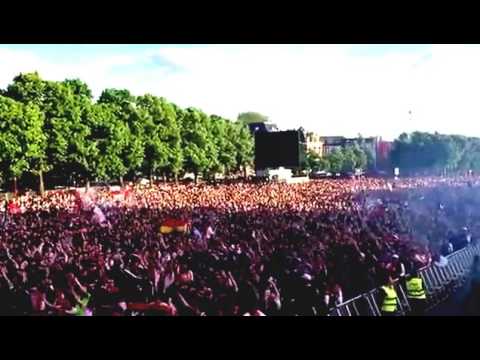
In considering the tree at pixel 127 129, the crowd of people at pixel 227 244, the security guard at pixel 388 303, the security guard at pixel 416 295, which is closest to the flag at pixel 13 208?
the crowd of people at pixel 227 244

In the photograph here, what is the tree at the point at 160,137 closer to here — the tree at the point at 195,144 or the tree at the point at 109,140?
the tree at the point at 195,144

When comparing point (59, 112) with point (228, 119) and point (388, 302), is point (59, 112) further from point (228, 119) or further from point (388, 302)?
point (388, 302)

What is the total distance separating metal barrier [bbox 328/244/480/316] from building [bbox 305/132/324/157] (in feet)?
5.91

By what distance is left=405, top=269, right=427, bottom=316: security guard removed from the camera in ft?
27.9

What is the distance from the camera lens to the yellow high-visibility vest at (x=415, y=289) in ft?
28.0

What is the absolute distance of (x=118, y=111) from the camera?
35.2 ft

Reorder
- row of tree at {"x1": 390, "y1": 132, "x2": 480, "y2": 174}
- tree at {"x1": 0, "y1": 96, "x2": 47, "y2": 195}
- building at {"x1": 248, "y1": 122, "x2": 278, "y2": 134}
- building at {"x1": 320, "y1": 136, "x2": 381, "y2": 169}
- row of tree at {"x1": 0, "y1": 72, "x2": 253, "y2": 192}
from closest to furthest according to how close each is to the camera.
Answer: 1. row of tree at {"x1": 390, "y1": 132, "x2": 480, "y2": 174}
2. building at {"x1": 248, "y1": 122, "x2": 278, "y2": 134}
3. building at {"x1": 320, "y1": 136, "x2": 381, "y2": 169}
4. row of tree at {"x1": 0, "y1": 72, "x2": 253, "y2": 192}
5. tree at {"x1": 0, "y1": 96, "x2": 47, "y2": 195}

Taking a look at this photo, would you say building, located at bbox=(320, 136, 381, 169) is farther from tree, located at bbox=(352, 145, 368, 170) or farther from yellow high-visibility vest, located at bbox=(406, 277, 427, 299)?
yellow high-visibility vest, located at bbox=(406, 277, 427, 299)

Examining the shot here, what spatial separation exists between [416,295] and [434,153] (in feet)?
5.77

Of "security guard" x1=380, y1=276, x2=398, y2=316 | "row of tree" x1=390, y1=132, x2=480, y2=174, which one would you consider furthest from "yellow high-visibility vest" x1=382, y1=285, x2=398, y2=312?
"row of tree" x1=390, y1=132, x2=480, y2=174
